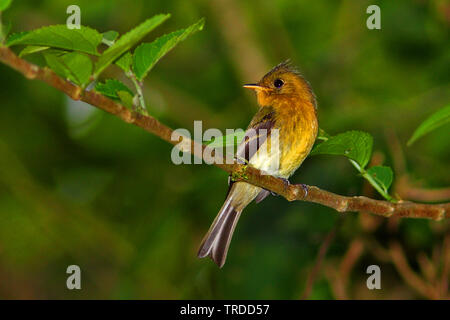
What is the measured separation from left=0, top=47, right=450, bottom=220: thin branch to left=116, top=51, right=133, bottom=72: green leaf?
28 centimetres

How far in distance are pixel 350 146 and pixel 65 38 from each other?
3.36ft

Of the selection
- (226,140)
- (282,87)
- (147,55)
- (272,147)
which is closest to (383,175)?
(226,140)

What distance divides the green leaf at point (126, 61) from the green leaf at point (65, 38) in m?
0.11

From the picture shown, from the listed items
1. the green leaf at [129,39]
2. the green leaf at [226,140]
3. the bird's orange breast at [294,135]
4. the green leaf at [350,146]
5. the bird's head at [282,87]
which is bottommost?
the green leaf at [226,140]

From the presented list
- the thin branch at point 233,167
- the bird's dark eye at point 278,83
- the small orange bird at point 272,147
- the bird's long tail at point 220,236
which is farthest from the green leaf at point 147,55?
the bird's dark eye at point 278,83

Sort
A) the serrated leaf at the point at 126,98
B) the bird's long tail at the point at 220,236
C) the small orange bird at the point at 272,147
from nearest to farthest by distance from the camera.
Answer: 1. the serrated leaf at the point at 126,98
2. the bird's long tail at the point at 220,236
3. the small orange bird at the point at 272,147

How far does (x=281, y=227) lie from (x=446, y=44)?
2.13 meters

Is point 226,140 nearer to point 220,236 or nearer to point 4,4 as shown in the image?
point 4,4

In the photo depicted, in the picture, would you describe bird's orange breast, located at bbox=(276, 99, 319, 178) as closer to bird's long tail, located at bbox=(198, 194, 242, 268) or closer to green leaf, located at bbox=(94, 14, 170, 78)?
bird's long tail, located at bbox=(198, 194, 242, 268)

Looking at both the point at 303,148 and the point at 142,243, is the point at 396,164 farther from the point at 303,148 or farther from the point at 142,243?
the point at 142,243

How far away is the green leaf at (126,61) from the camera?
166cm

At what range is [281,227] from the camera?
3.84 meters

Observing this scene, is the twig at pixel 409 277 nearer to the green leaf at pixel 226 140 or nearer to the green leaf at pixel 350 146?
the green leaf at pixel 350 146

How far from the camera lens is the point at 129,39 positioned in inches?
56.9
